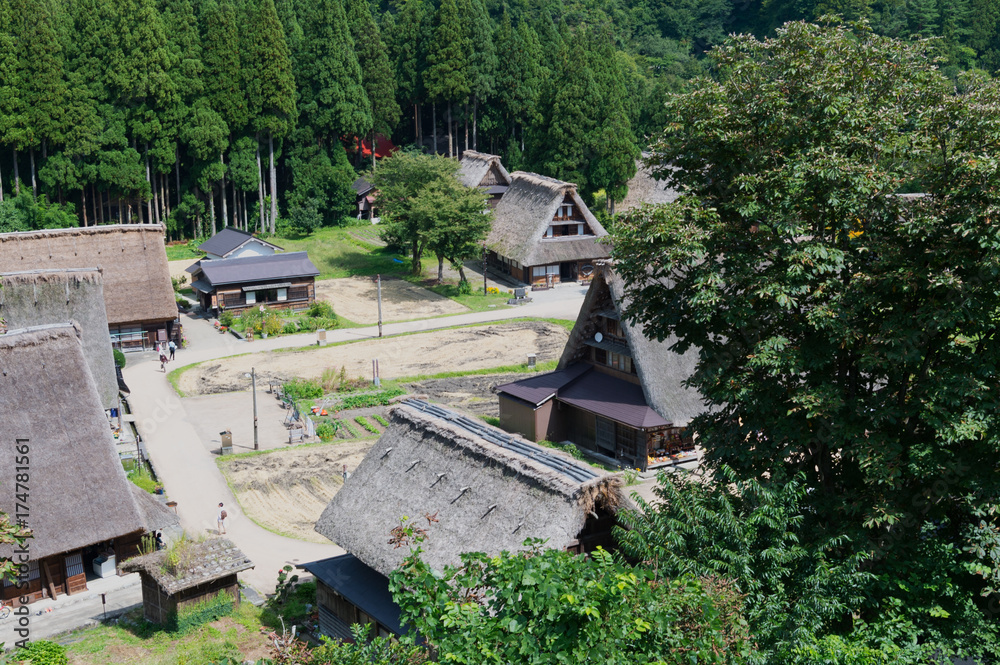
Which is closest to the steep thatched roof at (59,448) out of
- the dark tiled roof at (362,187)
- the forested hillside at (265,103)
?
the forested hillside at (265,103)

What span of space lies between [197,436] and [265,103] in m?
29.4

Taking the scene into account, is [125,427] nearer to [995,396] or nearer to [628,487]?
[628,487]

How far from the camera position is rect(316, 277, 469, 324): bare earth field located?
4735 centimetres

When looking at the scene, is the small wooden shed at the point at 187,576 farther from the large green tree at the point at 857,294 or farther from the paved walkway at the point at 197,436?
the large green tree at the point at 857,294

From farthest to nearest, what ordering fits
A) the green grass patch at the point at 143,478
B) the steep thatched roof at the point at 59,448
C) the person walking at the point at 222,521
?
1. the green grass patch at the point at 143,478
2. the person walking at the point at 222,521
3. the steep thatched roof at the point at 59,448

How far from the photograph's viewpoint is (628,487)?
16516 millimetres

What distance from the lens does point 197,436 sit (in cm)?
3266

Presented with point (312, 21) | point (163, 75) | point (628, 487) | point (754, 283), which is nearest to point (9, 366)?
point (628, 487)

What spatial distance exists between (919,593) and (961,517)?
1.54 metres

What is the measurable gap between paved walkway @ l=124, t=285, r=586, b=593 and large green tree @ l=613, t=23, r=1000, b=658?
12928mm

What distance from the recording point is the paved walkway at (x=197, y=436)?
24.8 m

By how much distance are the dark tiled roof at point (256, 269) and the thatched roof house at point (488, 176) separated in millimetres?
14820

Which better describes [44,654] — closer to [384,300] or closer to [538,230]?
[384,300]

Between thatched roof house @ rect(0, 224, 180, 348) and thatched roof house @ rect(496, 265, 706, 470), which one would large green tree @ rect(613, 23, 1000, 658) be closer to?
thatched roof house @ rect(496, 265, 706, 470)
